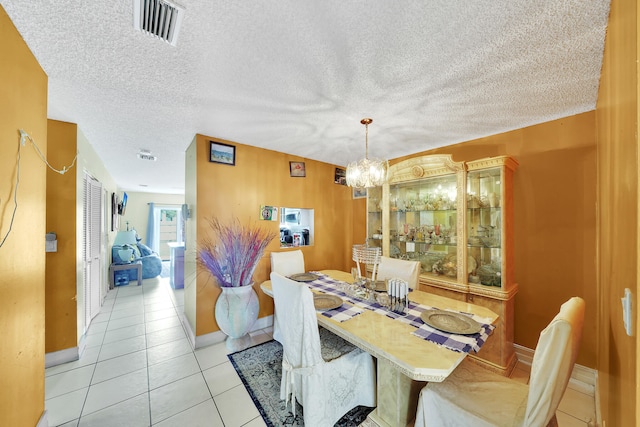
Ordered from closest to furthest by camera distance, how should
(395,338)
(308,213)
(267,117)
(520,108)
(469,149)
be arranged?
(395,338)
(520,108)
(267,117)
(469,149)
(308,213)

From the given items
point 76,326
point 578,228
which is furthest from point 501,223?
point 76,326

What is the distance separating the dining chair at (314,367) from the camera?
143cm

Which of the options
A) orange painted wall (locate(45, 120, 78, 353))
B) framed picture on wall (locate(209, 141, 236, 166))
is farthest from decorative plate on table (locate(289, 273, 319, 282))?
orange painted wall (locate(45, 120, 78, 353))

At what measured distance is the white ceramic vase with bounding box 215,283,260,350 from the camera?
96.2 inches

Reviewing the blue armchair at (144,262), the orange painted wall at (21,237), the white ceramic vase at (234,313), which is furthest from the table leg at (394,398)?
the blue armchair at (144,262)

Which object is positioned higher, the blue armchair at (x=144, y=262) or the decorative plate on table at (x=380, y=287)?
the decorative plate on table at (x=380, y=287)

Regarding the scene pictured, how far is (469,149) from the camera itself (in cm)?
265

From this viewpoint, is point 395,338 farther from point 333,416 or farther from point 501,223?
point 501,223

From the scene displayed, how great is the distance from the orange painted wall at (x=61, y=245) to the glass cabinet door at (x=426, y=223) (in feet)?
11.4

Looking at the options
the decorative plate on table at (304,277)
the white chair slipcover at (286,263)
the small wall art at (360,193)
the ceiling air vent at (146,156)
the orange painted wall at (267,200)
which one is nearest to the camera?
the decorative plate on table at (304,277)

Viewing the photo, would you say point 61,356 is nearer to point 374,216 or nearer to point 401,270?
point 401,270

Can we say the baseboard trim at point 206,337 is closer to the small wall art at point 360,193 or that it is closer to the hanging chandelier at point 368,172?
the hanging chandelier at point 368,172

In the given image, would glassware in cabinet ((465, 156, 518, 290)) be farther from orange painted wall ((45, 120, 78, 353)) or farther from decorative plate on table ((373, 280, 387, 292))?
orange painted wall ((45, 120, 78, 353))

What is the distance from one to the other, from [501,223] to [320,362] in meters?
2.06
